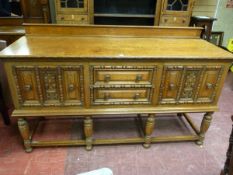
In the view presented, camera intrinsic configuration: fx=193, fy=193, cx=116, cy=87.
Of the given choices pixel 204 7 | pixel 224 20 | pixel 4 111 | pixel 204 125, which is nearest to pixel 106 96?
pixel 204 125

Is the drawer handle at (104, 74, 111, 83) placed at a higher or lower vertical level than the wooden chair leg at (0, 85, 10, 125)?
higher

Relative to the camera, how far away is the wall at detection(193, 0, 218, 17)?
339cm

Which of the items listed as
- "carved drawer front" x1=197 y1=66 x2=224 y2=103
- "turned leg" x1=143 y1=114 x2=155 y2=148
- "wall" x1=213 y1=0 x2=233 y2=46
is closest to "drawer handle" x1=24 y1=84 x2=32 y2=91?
"turned leg" x1=143 y1=114 x2=155 y2=148

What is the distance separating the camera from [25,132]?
4.98 ft

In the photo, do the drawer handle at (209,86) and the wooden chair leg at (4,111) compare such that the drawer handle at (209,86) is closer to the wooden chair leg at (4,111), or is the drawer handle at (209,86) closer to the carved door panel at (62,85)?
the carved door panel at (62,85)

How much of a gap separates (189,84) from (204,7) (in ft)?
8.61

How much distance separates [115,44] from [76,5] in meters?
1.73

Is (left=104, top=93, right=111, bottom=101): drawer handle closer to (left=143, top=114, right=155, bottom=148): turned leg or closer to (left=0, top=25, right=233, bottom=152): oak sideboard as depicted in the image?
(left=0, top=25, right=233, bottom=152): oak sideboard

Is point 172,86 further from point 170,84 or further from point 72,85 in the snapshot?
point 72,85

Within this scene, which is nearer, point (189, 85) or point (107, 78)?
point (107, 78)

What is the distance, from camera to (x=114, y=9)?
10.4 feet

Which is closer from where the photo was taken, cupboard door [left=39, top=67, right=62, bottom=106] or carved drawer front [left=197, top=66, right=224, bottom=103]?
cupboard door [left=39, top=67, right=62, bottom=106]

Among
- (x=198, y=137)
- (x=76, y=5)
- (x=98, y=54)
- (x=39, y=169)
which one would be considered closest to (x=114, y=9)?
(x=76, y=5)

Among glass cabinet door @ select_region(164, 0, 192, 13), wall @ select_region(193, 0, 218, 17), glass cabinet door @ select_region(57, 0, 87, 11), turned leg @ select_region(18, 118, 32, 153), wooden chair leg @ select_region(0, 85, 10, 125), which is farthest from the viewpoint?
wall @ select_region(193, 0, 218, 17)
